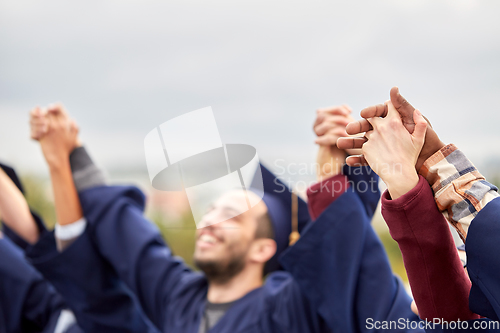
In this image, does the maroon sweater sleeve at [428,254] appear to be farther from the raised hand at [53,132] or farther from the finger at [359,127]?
the raised hand at [53,132]

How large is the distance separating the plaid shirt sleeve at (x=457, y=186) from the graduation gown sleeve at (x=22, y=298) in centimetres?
166

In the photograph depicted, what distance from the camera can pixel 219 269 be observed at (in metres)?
1.40

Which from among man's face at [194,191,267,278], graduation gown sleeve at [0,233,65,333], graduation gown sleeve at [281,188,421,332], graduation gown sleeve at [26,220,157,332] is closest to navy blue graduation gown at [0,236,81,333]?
graduation gown sleeve at [0,233,65,333]

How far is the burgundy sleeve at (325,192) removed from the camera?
947 mm

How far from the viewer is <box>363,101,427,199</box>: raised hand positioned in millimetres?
491

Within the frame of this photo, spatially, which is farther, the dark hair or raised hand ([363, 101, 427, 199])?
the dark hair

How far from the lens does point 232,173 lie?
664 millimetres

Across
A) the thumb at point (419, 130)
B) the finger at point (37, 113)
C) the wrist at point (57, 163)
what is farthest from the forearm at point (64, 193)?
the thumb at point (419, 130)

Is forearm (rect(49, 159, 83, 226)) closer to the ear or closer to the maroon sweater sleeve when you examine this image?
the ear

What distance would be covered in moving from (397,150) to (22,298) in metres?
1.68

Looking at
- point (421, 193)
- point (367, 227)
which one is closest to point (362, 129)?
point (421, 193)

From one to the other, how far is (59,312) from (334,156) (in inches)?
54.1

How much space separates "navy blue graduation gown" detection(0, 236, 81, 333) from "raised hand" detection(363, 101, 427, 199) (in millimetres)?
1625

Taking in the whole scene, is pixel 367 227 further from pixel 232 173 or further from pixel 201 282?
pixel 201 282
